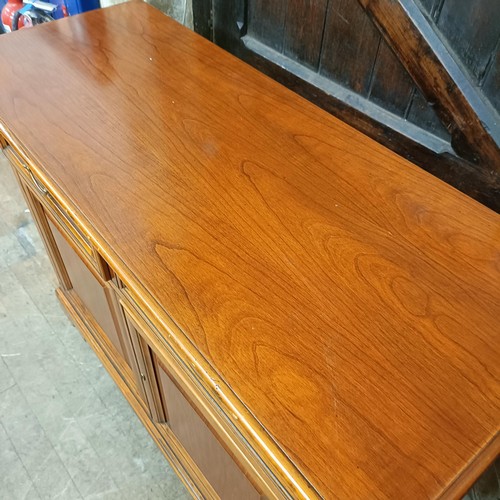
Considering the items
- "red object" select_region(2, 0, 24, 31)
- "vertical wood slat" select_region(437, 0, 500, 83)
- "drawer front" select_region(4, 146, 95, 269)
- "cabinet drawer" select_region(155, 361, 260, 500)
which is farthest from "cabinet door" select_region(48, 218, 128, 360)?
"red object" select_region(2, 0, 24, 31)

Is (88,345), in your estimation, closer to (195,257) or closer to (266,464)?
(195,257)

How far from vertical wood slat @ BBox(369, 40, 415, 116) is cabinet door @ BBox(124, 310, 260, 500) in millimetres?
656

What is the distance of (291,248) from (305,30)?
639mm

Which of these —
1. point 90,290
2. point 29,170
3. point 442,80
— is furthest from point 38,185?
point 442,80

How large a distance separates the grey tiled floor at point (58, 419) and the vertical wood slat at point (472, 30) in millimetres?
1122

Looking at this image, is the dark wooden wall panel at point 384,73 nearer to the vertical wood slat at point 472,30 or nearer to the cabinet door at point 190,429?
the vertical wood slat at point 472,30

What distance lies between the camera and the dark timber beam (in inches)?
32.9

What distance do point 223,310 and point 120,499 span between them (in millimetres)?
825

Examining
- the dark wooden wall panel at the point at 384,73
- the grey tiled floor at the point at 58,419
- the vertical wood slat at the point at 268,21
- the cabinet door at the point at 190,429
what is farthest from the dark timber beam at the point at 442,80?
the grey tiled floor at the point at 58,419

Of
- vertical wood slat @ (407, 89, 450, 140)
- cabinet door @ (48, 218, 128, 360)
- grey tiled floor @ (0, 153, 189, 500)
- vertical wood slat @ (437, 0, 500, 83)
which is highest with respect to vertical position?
vertical wood slat @ (437, 0, 500, 83)

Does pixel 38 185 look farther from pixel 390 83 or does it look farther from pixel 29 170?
pixel 390 83

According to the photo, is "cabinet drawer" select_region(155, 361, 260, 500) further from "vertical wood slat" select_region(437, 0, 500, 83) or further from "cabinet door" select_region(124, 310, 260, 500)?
"vertical wood slat" select_region(437, 0, 500, 83)

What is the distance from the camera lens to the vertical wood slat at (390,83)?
3.07 feet

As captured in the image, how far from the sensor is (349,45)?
1007mm
